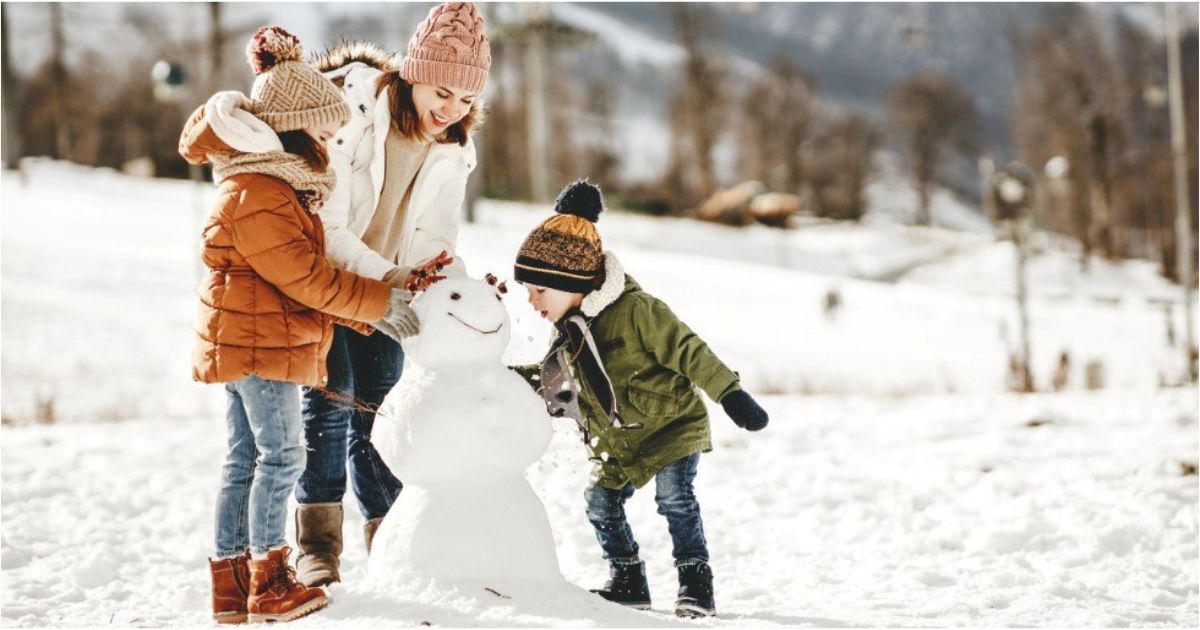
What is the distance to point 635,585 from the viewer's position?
3258 mm

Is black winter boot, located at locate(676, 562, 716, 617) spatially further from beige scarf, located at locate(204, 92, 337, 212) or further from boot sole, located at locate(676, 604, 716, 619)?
beige scarf, located at locate(204, 92, 337, 212)

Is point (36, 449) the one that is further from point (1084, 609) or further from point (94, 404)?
point (1084, 609)

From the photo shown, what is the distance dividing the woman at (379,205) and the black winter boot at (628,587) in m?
0.76

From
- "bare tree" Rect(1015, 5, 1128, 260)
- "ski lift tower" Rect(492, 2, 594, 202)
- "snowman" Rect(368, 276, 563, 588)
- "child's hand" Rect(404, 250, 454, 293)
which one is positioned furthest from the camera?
"bare tree" Rect(1015, 5, 1128, 260)

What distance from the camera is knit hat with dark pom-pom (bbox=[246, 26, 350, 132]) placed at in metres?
2.93

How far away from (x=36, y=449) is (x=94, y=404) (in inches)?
135

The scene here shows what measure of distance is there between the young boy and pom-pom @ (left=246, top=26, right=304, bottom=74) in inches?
33.8

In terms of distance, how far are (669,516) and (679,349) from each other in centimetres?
51

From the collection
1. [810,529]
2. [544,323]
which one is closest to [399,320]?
[810,529]

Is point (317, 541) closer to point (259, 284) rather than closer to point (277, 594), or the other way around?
point (277, 594)

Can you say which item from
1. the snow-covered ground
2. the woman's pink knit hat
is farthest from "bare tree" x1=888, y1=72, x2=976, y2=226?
the woman's pink knit hat

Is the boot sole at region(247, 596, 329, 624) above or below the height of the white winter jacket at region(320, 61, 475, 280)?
below

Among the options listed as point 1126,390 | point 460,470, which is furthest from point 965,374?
point 460,470

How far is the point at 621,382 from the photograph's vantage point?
3.21 metres
